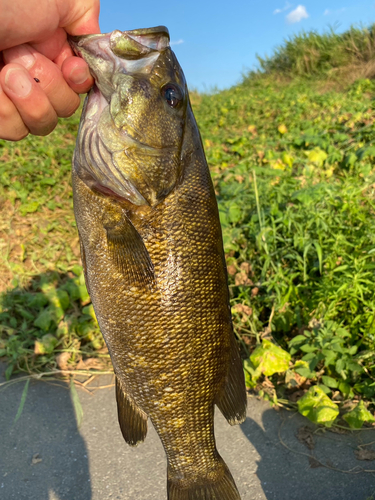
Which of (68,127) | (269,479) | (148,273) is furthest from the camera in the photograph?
(68,127)

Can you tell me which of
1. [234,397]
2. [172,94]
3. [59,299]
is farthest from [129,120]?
[59,299]

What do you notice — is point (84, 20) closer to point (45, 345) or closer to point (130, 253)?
point (130, 253)

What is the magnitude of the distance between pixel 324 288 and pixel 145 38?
6.75ft

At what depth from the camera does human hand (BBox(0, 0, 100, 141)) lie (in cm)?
156

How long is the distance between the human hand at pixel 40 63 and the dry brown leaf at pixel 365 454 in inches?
96.6

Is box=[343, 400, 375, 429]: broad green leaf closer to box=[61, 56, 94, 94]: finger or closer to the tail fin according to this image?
the tail fin

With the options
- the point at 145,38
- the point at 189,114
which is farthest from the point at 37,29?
the point at 189,114

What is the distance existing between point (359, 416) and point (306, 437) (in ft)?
1.21

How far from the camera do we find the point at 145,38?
1.50 m

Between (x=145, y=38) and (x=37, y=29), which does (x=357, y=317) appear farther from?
(x=37, y=29)

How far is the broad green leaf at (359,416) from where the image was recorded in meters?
2.41

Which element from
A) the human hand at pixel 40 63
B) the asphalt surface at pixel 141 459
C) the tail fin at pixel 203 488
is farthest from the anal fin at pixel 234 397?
the human hand at pixel 40 63

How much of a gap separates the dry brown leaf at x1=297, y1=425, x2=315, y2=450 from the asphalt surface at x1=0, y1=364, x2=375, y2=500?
0.02m

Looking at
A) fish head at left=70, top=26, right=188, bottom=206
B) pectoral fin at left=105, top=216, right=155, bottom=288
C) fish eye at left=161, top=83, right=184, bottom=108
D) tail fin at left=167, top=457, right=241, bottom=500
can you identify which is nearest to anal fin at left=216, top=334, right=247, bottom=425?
tail fin at left=167, top=457, right=241, bottom=500
